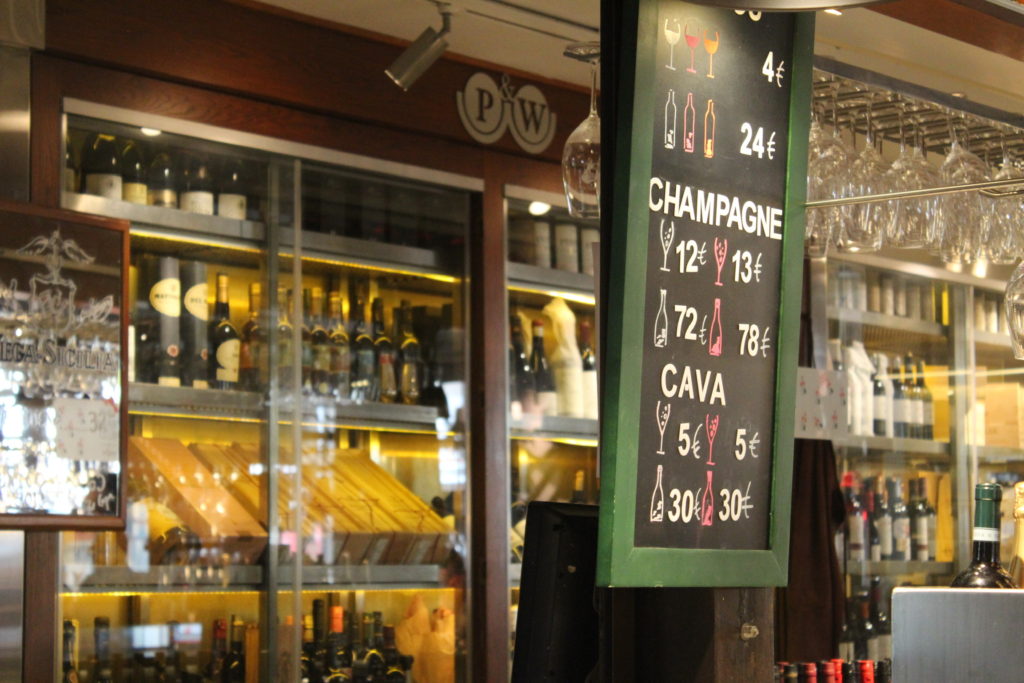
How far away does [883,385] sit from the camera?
5.91 m

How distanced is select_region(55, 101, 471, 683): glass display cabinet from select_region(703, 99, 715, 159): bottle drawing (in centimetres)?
195

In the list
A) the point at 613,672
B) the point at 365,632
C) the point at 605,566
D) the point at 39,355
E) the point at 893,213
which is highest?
the point at 893,213

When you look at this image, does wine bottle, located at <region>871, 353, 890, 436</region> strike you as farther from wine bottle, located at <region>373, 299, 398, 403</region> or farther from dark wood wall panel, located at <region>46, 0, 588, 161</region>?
wine bottle, located at <region>373, 299, 398, 403</region>

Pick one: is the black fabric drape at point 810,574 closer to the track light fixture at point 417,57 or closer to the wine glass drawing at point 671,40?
the track light fixture at point 417,57

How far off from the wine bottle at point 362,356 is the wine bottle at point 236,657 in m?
0.78

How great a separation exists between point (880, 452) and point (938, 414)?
445 millimetres

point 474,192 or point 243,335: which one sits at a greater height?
point 474,192

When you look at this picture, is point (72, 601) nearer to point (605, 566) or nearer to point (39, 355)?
point (39, 355)

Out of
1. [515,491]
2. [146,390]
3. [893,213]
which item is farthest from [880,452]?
[146,390]

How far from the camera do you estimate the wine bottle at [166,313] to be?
3.86 meters

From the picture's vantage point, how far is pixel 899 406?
5949 millimetres

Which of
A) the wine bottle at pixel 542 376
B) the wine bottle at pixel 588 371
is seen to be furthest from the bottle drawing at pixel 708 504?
the wine bottle at pixel 588 371

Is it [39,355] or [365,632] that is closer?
[39,355]

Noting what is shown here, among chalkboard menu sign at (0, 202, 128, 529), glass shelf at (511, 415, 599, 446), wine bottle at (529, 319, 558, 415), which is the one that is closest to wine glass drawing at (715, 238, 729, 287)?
chalkboard menu sign at (0, 202, 128, 529)
